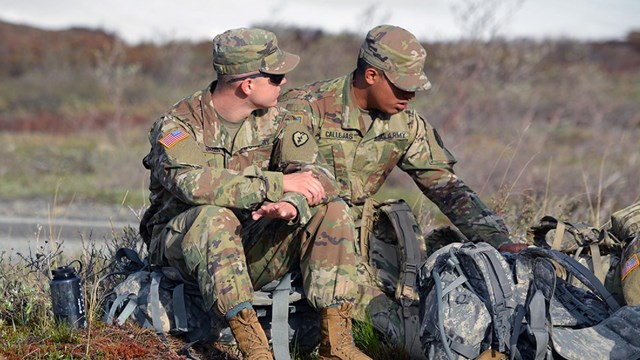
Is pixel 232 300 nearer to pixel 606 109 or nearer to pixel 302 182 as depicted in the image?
pixel 302 182

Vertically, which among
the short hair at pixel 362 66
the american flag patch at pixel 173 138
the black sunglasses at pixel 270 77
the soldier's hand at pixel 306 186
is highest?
the black sunglasses at pixel 270 77

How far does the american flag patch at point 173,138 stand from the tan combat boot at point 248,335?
2.90ft

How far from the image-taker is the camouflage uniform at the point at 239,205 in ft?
14.0

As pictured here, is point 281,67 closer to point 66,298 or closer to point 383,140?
point 383,140

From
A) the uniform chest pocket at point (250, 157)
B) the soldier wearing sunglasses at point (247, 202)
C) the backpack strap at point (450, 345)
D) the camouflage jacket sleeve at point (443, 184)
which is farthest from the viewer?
the camouflage jacket sleeve at point (443, 184)

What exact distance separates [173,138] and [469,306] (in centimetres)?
157

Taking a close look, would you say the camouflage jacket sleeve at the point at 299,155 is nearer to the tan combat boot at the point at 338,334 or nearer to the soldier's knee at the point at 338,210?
the soldier's knee at the point at 338,210

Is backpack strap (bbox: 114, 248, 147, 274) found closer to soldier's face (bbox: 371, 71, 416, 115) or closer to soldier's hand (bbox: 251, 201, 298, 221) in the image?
soldier's hand (bbox: 251, 201, 298, 221)

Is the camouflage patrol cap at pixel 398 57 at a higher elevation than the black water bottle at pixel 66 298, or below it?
higher

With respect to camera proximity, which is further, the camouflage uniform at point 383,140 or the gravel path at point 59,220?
the gravel path at point 59,220

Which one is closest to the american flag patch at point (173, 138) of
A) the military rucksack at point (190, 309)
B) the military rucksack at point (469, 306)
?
the military rucksack at point (190, 309)

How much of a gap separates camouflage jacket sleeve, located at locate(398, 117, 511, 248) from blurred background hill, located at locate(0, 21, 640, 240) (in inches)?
32.0

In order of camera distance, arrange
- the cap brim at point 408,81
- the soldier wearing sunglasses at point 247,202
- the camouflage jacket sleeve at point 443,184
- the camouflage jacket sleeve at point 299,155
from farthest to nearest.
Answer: the camouflage jacket sleeve at point 443,184 → the cap brim at point 408,81 → the camouflage jacket sleeve at point 299,155 → the soldier wearing sunglasses at point 247,202

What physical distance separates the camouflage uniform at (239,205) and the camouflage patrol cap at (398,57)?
600mm
